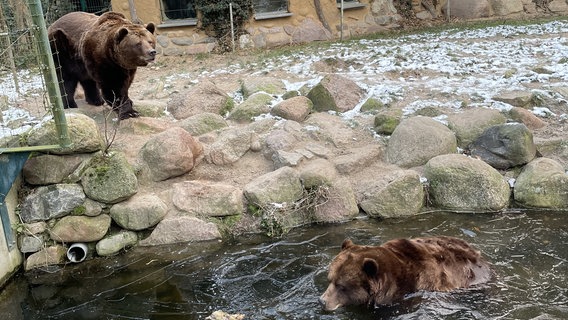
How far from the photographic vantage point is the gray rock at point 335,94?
8.51 meters

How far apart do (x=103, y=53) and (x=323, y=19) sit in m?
8.89

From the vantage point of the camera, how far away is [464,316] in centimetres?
439

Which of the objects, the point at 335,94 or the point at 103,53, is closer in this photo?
the point at 103,53

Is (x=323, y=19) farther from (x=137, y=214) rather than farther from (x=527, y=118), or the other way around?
(x=137, y=214)

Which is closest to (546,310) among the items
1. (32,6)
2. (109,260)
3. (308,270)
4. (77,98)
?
(308,270)

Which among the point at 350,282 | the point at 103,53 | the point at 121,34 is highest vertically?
the point at 121,34

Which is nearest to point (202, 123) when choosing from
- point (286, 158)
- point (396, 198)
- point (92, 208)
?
point (286, 158)

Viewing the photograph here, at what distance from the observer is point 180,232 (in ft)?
20.5

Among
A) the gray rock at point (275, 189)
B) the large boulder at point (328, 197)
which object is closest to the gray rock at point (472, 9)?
the large boulder at point (328, 197)

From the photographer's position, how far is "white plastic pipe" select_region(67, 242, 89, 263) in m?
6.02

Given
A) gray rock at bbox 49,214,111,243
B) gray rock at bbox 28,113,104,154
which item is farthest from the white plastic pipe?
gray rock at bbox 28,113,104,154

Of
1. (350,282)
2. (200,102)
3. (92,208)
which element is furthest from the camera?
(200,102)

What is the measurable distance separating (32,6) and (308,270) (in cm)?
378

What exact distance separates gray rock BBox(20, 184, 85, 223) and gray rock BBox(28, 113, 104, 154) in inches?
17.1
